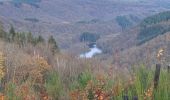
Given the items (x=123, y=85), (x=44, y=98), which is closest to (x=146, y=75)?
(x=123, y=85)

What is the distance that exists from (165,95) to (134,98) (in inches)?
38.7

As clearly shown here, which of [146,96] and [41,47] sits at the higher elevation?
[146,96]

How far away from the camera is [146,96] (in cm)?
1159

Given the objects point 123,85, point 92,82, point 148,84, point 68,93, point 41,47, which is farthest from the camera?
point 41,47

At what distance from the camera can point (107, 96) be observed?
14188 millimetres

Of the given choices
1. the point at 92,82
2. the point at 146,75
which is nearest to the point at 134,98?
the point at 146,75

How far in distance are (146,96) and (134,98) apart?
1.45 feet

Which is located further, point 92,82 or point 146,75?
point 92,82

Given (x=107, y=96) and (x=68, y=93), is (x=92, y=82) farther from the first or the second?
(x=68, y=93)

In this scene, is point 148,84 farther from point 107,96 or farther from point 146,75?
point 107,96

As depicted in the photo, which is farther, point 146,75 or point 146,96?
point 146,75

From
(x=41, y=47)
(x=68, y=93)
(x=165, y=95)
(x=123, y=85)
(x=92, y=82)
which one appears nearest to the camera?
(x=165, y=95)

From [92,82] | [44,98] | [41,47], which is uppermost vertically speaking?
[92,82]

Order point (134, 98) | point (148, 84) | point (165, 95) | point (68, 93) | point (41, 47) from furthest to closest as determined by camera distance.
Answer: point (41, 47)
point (68, 93)
point (148, 84)
point (134, 98)
point (165, 95)
